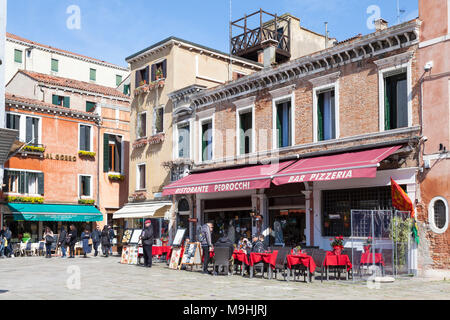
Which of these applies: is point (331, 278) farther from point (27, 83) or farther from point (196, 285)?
point (27, 83)

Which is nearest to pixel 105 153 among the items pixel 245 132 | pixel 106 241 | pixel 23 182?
pixel 23 182

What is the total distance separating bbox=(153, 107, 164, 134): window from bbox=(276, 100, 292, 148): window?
837cm

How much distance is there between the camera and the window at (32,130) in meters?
31.6

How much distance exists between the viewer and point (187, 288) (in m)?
12.7

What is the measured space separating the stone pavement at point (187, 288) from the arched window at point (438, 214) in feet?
5.96

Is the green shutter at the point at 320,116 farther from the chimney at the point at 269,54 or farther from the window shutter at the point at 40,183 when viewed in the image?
the window shutter at the point at 40,183

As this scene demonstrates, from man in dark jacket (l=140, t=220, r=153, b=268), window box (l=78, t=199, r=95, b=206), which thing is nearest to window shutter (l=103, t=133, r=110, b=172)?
window box (l=78, t=199, r=95, b=206)

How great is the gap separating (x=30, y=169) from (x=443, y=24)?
23.7 m

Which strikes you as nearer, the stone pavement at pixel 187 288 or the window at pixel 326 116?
the stone pavement at pixel 187 288

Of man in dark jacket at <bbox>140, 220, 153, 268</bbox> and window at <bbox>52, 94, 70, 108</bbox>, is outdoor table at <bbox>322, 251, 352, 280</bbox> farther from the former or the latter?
window at <bbox>52, 94, 70, 108</bbox>

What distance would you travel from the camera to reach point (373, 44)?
1788 centimetres

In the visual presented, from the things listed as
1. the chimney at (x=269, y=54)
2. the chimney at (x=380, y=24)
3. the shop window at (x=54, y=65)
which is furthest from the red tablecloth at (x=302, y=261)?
the shop window at (x=54, y=65)

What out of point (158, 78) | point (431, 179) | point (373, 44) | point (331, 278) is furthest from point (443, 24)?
point (158, 78)

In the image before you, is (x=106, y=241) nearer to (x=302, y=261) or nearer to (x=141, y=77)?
(x=141, y=77)
